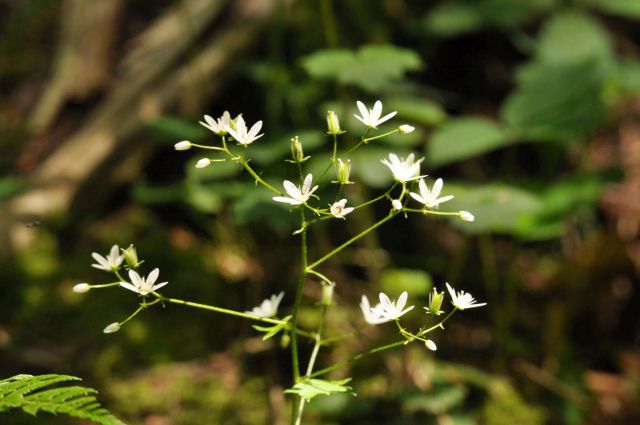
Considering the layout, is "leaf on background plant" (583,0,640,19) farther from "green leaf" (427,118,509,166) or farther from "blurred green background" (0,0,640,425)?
"green leaf" (427,118,509,166)

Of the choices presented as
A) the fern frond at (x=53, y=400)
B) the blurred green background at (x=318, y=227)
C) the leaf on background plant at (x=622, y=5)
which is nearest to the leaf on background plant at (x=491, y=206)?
the blurred green background at (x=318, y=227)

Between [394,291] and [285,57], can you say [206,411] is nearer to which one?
[394,291]

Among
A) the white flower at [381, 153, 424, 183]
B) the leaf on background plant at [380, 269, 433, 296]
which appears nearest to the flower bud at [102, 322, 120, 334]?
the white flower at [381, 153, 424, 183]

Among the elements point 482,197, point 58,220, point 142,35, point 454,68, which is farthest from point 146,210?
point 454,68

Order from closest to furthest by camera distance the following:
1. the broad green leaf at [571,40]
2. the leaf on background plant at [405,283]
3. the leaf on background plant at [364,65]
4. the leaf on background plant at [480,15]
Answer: the leaf on background plant at [364,65] → the leaf on background plant at [405,283] → the broad green leaf at [571,40] → the leaf on background plant at [480,15]

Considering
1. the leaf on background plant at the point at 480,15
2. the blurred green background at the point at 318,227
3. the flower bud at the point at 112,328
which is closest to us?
the flower bud at the point at 112,328

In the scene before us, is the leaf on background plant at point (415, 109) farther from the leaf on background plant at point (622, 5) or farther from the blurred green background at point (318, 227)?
the leaf on background plant at point (622, 5)

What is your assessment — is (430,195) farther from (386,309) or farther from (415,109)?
(415,109)
